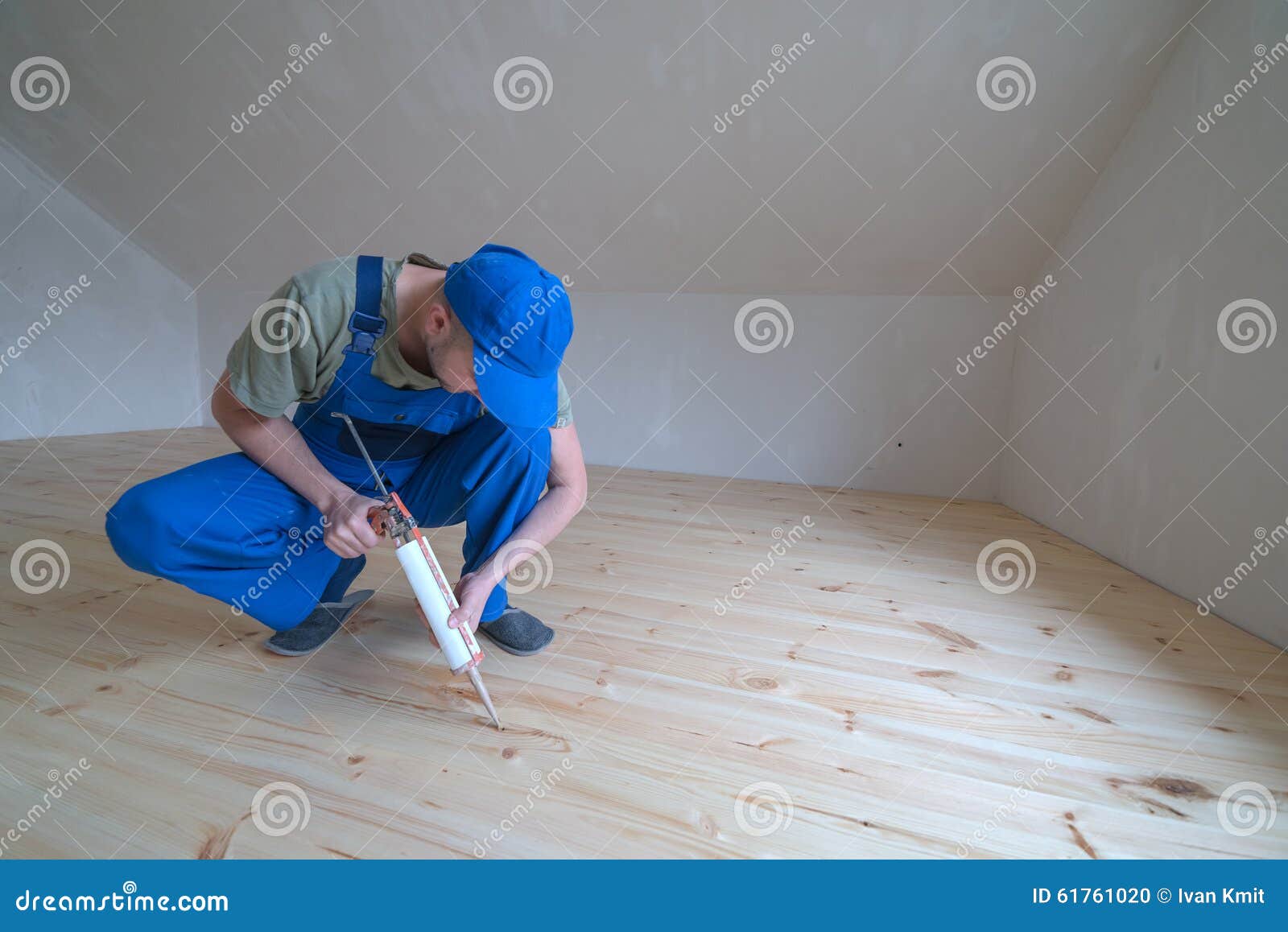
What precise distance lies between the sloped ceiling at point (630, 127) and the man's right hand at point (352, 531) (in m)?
2.00

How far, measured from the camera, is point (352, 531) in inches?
43.1

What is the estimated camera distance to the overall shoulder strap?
1.12m

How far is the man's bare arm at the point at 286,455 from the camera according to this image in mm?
1141

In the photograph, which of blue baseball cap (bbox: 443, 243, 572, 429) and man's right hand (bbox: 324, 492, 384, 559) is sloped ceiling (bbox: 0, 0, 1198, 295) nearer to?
blue baseball cap (bbox: 443, 243, 572, 429)

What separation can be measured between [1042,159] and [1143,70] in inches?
15.4

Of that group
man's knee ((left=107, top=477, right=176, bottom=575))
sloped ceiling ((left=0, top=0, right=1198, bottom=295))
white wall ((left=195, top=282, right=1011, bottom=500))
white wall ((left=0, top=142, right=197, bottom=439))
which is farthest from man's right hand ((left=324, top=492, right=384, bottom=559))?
white wall ((left=0, top=142, right=197, bottom=439))

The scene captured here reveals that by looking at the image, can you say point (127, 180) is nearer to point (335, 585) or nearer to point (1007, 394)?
point (335, 585)

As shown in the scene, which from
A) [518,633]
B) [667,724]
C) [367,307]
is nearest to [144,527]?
[367,307]

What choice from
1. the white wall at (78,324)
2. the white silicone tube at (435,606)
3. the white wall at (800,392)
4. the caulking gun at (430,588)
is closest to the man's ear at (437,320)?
the caulking gun at (430,588)

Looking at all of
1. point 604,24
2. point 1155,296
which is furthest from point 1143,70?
point 604,24

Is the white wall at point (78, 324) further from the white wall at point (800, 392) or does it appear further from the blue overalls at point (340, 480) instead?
the blue overalls at point (340, 480)

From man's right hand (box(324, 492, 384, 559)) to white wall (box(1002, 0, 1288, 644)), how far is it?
66.2 inches

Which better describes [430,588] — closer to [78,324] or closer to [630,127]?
[630,127]

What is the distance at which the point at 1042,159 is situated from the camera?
242 cm
